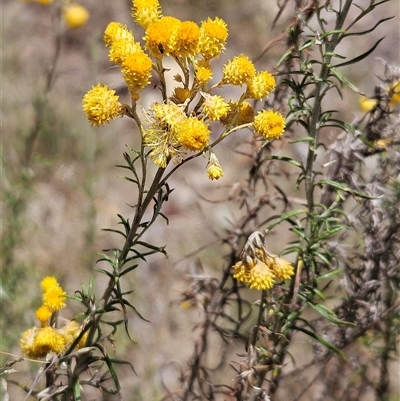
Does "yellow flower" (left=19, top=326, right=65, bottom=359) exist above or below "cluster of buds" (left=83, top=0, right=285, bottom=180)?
below

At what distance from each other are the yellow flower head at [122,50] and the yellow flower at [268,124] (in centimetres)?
41

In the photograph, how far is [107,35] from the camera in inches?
68.3

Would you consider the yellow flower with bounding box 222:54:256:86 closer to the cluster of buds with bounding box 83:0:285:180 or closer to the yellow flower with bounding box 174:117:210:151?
the cluster of buds with bounding box 83:0:285:180

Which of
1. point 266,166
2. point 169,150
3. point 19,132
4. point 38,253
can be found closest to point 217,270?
point 38,253

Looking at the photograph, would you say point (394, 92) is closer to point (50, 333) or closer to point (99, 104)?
point (99, 104)

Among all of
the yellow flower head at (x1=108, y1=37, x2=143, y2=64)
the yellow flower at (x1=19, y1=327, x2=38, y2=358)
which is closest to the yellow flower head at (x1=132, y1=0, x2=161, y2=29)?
the yellow flower head at (x1=108, y1=37, x2=143, y2=64)

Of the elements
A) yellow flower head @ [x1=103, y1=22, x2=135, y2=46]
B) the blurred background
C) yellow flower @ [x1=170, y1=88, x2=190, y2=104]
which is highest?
the blurred background

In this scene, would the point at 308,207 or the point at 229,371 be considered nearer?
the point at 308,207

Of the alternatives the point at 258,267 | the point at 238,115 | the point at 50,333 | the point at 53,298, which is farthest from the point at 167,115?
the point at 50,333

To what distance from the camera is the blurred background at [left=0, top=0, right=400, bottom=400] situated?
400 centimetres

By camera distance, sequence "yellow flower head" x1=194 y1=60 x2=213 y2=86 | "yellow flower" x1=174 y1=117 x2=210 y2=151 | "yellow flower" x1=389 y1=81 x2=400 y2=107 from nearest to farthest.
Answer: "yellow flower" x1=174 y1=117 x2=210 y2=151, "yellow flower head" x1=194 y1=60 x2=213 y2=86, "yellow flower" x1=389 y1=81 x2=400 y2=107

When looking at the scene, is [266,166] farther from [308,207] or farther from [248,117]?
[248,117]

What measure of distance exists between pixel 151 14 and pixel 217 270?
12.9 feet

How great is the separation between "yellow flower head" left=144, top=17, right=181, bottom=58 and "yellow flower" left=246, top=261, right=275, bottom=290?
732 mm
